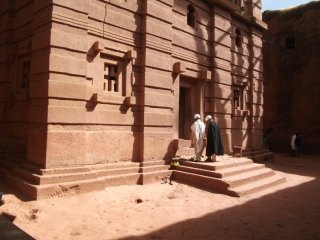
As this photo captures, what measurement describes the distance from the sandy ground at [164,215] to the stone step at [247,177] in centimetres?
57

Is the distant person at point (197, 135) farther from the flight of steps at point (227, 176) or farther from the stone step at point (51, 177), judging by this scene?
the stone step at point (51, 177)

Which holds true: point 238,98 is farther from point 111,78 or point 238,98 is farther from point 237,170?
point 111,78

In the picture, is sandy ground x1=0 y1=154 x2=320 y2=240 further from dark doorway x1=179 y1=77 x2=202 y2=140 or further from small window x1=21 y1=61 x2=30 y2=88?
dark doorway x1=179 y1=77 x2=202 y2=140

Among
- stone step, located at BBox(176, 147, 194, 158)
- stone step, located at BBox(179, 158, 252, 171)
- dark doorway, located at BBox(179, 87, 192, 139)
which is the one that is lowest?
stone step, located at BBox(179, 158, 252, 171)

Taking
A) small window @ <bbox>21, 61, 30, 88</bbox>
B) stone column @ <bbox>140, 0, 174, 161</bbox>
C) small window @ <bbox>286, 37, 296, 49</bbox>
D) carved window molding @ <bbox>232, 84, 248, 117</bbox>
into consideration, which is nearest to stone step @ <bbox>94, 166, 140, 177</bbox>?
stone column @ <bbox>140, 0, 174, 161</bbox>

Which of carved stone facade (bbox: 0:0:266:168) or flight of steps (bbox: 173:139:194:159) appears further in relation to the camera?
flight of steps (bbox: 173:139:194:159)

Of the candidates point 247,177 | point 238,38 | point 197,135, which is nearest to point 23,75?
point 197,135

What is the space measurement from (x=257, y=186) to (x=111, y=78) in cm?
571

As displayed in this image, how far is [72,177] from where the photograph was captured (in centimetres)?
769

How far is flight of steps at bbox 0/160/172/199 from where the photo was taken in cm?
727

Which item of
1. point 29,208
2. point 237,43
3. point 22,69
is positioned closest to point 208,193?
point 29,208

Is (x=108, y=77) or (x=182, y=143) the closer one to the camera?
(x=108, y=77)

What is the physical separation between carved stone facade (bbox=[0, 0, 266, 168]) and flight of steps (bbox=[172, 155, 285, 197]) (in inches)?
38.4

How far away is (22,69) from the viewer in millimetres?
9508
